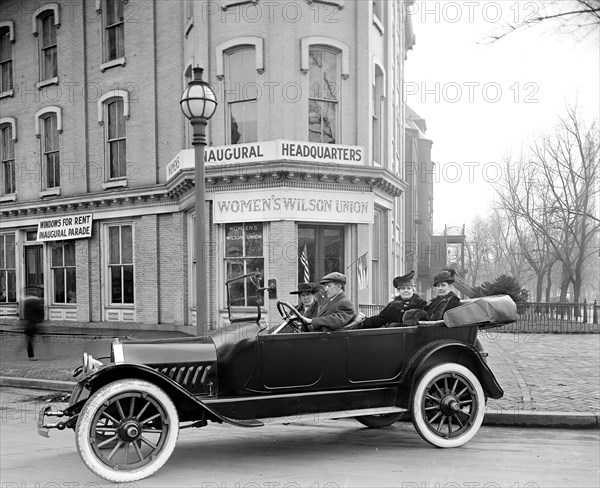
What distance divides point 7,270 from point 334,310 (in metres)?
19.8

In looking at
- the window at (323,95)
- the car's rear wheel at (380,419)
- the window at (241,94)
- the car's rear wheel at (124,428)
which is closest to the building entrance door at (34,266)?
the window at (241,94)

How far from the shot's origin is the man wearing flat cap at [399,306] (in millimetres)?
6324

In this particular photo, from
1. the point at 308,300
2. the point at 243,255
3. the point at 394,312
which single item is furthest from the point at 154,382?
the point at 243,255

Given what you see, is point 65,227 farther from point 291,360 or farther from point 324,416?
point 324,416

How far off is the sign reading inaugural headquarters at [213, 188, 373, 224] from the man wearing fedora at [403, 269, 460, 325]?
792 cm

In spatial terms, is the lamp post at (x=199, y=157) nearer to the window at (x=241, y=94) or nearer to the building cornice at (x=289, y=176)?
the building cornice at (x=289, y=176)

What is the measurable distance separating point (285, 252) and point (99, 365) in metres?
9.22

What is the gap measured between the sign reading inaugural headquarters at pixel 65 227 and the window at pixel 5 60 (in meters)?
5.51

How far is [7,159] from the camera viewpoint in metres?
22.1

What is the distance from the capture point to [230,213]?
14.9 meters

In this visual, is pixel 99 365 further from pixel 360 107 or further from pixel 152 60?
pixel 152 60

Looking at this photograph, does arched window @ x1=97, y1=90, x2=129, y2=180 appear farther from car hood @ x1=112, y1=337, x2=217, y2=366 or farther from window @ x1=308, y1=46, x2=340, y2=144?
car hood @ x1=112, y1=337, x2=217, y2=366

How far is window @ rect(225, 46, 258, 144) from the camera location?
49.4ft

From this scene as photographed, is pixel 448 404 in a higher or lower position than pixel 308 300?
lower
